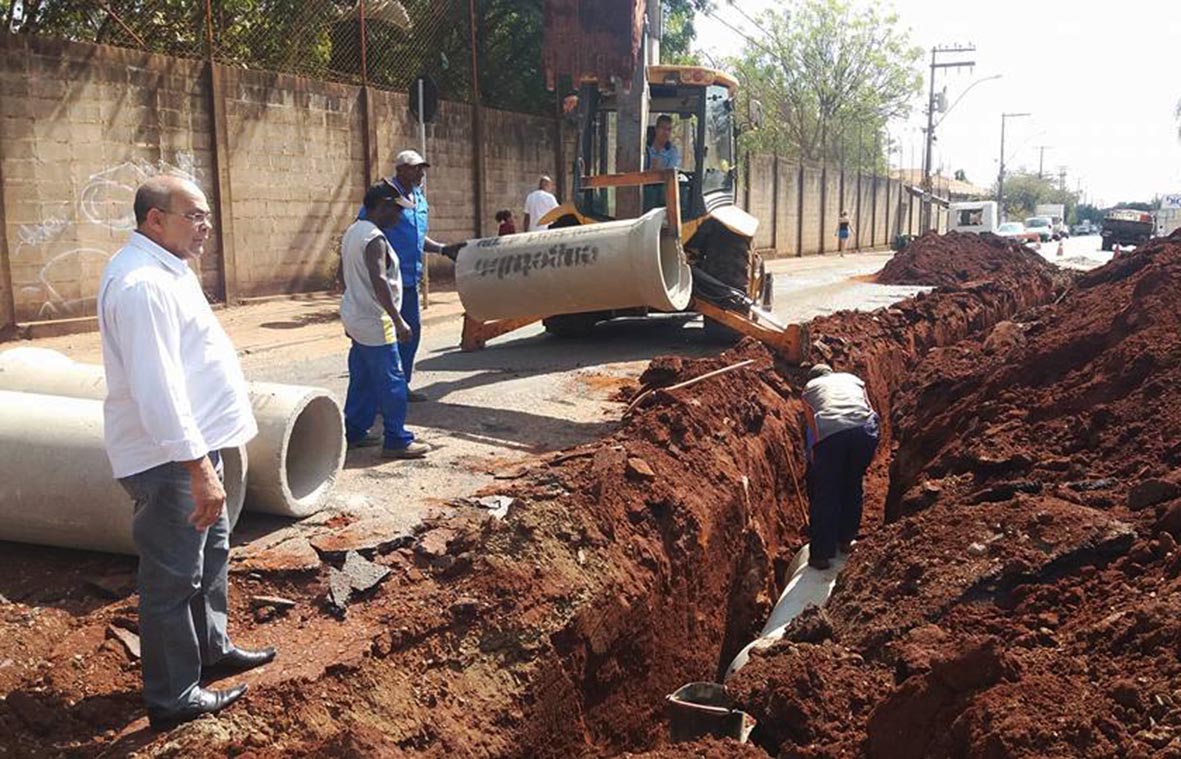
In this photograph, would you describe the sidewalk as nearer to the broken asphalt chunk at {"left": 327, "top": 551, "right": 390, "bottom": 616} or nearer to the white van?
the broken asphalt chunk at {"left": 327, "top": 551, "right": 390, "bottom": 616}

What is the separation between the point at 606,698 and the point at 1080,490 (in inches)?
101

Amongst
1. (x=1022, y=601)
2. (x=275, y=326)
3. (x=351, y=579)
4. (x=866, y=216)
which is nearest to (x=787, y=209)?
(x=866, y=216)

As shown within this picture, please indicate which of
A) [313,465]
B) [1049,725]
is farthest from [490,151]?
[1049,725]

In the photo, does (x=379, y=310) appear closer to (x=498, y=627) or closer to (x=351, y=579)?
(x=351, y=579)

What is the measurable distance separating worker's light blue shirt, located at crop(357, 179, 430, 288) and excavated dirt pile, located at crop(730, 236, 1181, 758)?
3.35m

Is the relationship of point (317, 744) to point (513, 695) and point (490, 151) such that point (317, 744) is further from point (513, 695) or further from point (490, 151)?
point (490, 151)

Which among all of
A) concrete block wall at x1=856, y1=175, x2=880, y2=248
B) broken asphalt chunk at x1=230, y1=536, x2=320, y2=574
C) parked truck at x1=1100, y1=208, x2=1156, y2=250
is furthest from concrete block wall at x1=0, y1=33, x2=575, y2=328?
parked truck at x1=1100, y1=208, x2=1156, y2=250

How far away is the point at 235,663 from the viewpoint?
3.62 m

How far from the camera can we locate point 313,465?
204 inches

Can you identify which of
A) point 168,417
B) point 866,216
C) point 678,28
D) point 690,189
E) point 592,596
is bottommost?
point 592,596

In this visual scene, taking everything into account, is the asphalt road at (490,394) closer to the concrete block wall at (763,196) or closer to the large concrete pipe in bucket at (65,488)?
the large concrete pipe in bucket at (65,488)

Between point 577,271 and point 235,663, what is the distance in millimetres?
5089

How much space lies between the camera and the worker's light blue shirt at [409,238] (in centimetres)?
645

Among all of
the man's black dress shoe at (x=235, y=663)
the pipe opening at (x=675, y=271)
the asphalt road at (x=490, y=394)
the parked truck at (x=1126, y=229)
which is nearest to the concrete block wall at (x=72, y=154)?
the asphalt road at (x=490, y=394)
